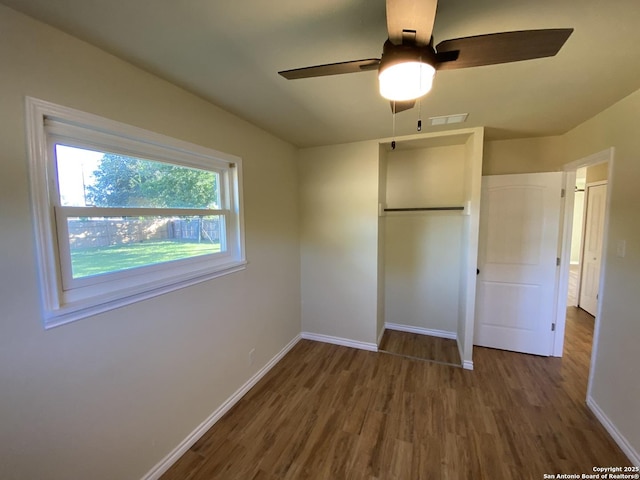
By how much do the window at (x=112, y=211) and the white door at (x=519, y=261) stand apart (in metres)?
2.79

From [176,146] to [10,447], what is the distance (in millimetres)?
1607

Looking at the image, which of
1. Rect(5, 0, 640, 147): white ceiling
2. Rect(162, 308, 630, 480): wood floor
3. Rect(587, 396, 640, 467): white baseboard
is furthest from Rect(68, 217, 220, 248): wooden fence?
Rect(587, 396, 640, 467): white baseboard

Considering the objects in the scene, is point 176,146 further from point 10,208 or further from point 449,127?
point 449,127

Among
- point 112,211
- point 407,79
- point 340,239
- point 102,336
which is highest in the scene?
point 407,79

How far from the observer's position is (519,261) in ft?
9.48

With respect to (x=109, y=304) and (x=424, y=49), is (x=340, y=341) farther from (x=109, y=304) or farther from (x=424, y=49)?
(x=424, y=49)

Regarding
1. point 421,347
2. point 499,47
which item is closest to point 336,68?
point 499,47

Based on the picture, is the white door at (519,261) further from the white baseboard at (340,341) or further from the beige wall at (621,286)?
the white baseboard at (340,341)

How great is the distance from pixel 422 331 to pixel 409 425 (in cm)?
164

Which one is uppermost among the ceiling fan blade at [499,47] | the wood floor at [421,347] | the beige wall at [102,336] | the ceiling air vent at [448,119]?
the ceiling air vent at [448,119]

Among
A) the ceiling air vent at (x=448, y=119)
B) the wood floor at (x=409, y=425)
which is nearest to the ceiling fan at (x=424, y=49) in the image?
the ceiling air vent at (x=448, y=119)

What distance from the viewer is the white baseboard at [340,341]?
10.2ft

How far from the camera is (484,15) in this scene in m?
1.09

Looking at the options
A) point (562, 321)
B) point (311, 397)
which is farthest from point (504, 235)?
point (311, 397)
